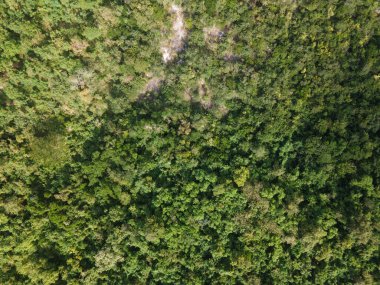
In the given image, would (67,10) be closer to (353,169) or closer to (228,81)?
(228,81)

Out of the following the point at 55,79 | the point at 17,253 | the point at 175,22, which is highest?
the point at 175,22

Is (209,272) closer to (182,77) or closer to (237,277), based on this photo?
(237,277)

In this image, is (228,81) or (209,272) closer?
(209,272)

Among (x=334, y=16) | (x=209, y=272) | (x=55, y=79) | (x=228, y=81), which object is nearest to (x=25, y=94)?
(x=55, y=79)

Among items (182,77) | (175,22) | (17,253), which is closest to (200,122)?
(182,77)

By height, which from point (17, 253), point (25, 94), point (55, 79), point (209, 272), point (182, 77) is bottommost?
point (17, 253)

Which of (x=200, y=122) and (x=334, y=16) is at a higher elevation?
(x=334, y=16)
